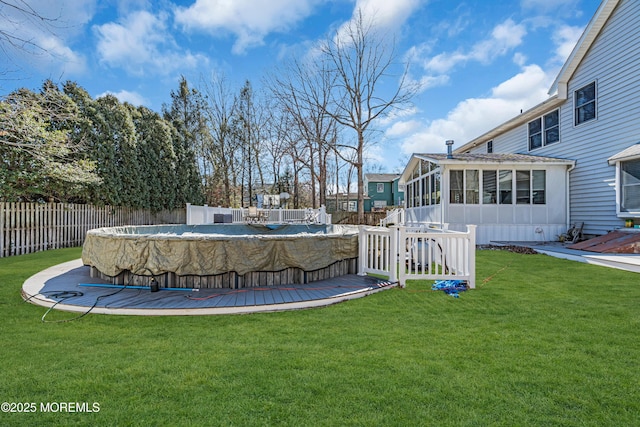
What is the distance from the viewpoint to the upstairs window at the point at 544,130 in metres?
12.1

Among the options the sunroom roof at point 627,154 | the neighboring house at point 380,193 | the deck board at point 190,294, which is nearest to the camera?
the deck board at point 190,294

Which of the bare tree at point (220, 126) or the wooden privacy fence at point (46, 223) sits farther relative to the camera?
the bare tree at point (220, 126)

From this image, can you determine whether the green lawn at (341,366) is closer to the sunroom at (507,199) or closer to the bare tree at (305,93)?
the sunroom at (507,199)

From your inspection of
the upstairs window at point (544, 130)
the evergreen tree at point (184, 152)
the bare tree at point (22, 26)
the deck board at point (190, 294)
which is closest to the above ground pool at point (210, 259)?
the deck board at point (190, 294)

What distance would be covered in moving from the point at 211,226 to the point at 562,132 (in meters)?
12.8

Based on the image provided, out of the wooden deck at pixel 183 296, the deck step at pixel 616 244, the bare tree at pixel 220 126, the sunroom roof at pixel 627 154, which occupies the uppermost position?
the bare tree at pixel 220 126

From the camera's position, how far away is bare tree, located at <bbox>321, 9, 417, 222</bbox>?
16938 mm

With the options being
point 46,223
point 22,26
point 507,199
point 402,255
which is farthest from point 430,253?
point 46,223

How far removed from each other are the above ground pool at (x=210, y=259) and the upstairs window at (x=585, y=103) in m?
10.7

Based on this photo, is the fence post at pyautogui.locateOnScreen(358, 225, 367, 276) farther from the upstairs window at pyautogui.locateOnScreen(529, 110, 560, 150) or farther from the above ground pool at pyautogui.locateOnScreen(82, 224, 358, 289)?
the upstairs window at pyautogui.locateOnScreen(529, 110, 560, 150)

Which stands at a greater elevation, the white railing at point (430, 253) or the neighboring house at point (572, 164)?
the neighboring house at point (572, 164)

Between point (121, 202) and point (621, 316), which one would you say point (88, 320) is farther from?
→ point (121, 202)

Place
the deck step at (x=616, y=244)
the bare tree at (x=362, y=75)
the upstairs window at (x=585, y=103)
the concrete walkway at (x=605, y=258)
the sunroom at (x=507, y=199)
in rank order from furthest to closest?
the bare tree at (x=362, y=75) < the sunroom at (x=507, y=199) < the upstairs window at (x=585, y=103) < the deck step at (x=616, y=244) < the concrete walkway at (x=605, y=258)

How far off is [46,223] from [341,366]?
1175cm
